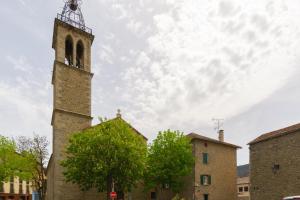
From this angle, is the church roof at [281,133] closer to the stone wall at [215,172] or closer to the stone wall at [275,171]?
the stone wall at [275,171]

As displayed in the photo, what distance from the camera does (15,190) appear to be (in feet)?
190

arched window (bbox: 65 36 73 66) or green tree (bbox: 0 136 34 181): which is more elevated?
arched window (bbox: 65 36 73 66)

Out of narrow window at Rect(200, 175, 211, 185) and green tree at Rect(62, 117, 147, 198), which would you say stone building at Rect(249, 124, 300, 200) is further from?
green tree at Rect(62, 117, 147, 198)

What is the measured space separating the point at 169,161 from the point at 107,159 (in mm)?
9859

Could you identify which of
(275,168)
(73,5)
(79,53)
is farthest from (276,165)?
(73,5)

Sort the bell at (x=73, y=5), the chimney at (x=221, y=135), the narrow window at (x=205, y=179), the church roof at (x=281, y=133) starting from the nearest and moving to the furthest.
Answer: the church roof at (x=281, y=133) < the narrow window at (x=205, y=179) < the bell at (x=73, y=5) < the chimney at (x=221, y=135)

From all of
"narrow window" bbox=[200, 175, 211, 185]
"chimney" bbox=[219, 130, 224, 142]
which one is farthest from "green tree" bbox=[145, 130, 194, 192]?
"chimney" bbox=[219, 130, 224, 142]

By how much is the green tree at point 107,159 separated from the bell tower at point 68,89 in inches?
205

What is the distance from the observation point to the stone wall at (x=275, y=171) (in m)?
26.8

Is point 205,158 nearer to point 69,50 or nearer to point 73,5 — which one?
point 69,50

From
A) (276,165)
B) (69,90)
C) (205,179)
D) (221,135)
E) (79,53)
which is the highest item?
(79,53)

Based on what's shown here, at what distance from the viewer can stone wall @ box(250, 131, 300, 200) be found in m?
26.8

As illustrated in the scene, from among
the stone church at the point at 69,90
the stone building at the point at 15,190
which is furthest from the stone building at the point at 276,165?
the stone building at the point at 15,190

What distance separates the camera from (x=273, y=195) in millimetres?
28641
